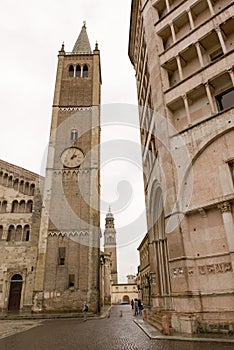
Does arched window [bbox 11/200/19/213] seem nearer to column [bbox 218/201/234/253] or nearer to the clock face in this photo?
the clock face

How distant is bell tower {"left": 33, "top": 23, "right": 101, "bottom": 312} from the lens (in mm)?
23844

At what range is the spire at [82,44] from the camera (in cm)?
3875

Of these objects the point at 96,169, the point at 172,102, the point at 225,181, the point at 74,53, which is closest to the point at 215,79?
the point at 172,102

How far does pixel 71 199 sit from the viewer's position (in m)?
27.2

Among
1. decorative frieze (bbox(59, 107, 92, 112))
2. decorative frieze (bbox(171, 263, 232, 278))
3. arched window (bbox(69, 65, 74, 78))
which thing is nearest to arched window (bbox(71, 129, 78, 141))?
decorative frieze (bbox(59, 107, 92, 112))

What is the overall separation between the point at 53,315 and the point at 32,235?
27.4 feet

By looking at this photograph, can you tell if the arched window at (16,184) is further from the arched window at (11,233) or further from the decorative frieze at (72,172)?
the decorative frieze at (72,172)

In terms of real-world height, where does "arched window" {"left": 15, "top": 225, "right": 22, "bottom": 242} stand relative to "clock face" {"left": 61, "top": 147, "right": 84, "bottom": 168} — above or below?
below

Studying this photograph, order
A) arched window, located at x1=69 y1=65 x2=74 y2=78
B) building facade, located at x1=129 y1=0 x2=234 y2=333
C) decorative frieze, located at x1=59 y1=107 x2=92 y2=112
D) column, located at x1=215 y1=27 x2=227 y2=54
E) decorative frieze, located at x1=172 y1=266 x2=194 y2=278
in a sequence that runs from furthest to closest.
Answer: arched window, located at x1=69 y1=65 x2=74 y2=78 < decorative frieze, located at x1=59 y1=107 x2=92 y2=112 < column, located at x1=215 y1=27 x2=227 y2=54 < decorative frieze, located at x1=172 y1=266 x2=194 y2=278 < building facade, located at x1=129 y1=0 x2=234 y2=333

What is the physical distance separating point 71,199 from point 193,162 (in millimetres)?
17560

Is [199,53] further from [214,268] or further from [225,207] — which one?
[214,268]

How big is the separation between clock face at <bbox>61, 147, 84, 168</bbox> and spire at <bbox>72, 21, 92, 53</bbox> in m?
17.2

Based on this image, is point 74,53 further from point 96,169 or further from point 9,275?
point 9,275

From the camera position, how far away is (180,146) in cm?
1287
